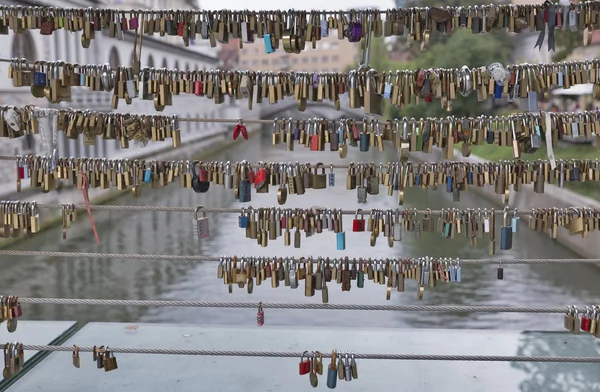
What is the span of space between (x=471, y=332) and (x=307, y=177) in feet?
6.50

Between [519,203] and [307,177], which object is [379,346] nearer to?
[307,177]

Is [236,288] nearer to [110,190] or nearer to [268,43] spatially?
[268,43]

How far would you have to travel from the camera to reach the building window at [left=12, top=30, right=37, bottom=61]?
47.9ft

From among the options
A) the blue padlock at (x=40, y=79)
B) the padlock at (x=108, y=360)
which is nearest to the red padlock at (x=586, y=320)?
the padlock at (x=108, y=360)

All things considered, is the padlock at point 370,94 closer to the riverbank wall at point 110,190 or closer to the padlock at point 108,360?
the padlock at point 108,360

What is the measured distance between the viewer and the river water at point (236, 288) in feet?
30.3

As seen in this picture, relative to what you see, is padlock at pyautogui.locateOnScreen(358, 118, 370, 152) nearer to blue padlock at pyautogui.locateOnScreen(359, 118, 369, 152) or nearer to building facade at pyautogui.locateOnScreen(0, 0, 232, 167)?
blue padlock at pyautogui.locateOnScreen(359, 118, 369, 152)

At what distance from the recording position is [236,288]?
10320 millimetres

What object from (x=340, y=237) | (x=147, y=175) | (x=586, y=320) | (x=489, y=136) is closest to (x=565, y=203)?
(x=586, y=320)

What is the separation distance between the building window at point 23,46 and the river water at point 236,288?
4.05 metres

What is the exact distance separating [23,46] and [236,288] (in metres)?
8.65

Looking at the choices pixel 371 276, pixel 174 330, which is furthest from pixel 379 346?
pixel 174 330

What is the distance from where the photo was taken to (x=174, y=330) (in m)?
4.44

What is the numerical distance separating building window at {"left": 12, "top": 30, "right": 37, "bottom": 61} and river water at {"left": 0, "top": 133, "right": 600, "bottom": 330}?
4.05 metres
